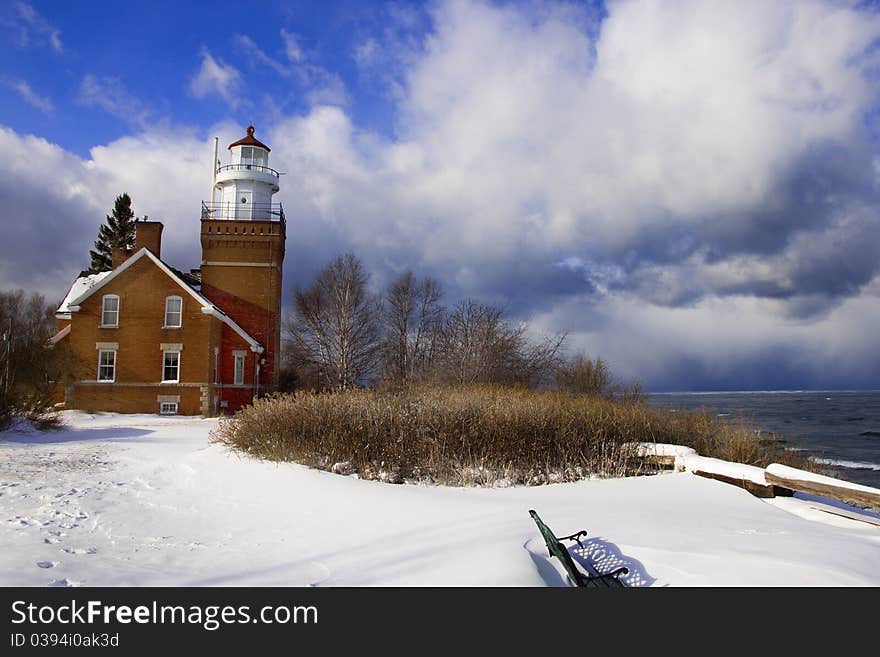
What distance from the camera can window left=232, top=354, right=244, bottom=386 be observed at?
3331cm

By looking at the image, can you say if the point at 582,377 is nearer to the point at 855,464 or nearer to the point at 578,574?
the point at 855,464

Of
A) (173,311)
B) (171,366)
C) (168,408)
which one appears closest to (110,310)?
(173,311)

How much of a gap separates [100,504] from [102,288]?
2612cm

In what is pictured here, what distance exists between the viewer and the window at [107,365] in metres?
30.5

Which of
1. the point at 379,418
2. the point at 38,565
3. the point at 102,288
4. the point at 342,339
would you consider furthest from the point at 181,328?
the point at 38,565

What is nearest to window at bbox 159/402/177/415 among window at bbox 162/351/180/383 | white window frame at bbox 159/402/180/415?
white window frame at bbox 159/402/180/415

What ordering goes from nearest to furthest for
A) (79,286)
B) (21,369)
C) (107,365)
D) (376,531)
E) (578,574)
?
(578,574) → (376,531) → (21,369) → (107,365) → (79,286)

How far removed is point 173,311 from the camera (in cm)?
3133

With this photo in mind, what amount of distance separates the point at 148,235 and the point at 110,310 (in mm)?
5159

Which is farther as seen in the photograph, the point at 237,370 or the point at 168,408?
the point at 237,370

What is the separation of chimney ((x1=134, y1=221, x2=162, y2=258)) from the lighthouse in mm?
2426

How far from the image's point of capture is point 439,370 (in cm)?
2839

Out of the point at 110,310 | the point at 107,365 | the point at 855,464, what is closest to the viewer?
the point at 855,464

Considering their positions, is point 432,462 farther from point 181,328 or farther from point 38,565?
point 181,328
